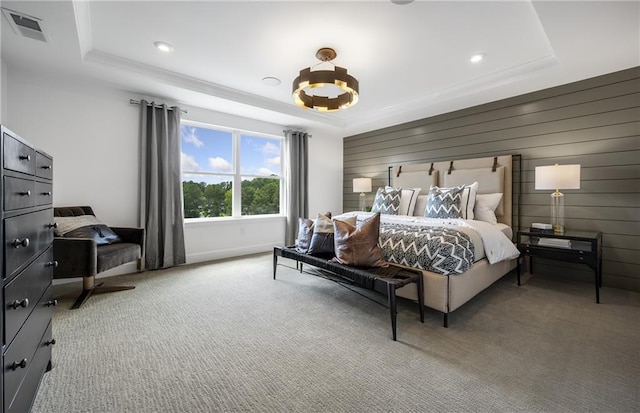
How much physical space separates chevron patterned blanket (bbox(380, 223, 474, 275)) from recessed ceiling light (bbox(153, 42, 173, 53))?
2853 mm

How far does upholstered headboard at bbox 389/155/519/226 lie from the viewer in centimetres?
374

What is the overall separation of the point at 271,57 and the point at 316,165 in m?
3.00

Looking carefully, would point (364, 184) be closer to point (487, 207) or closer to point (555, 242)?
point (487, 207)

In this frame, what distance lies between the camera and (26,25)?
2221 mm

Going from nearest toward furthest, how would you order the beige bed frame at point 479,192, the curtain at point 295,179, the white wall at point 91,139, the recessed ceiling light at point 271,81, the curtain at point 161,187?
the beige bed frame at point 479,192
the white wall at point 91,139
the recessed ceiling light at point 271,81
the curtain at point 161,187
the curtain at point 295,179

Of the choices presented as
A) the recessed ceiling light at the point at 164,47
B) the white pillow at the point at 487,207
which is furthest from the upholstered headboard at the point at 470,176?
the recessed ceiling light at the point at 164,47

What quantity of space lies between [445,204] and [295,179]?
279cm

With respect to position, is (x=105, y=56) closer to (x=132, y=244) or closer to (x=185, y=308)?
(x=132, y=244)

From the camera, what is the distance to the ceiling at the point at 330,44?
218cm

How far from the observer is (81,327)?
7.11 feet

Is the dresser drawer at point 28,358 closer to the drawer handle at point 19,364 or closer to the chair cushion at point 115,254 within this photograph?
the drawer handle at point 19,364

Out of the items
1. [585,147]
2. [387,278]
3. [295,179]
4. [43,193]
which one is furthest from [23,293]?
[585,147]

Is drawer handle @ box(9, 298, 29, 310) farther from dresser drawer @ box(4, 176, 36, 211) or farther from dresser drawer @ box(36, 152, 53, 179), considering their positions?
dresser drawer @ box(36, 152, 53, 179)

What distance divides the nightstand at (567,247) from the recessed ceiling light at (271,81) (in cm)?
347
